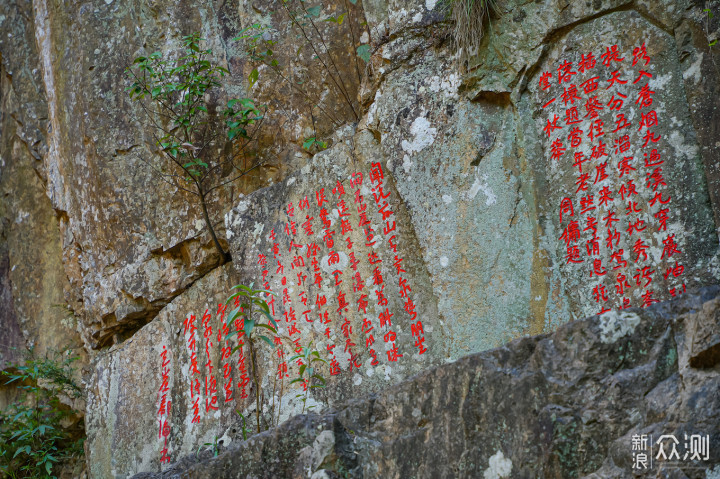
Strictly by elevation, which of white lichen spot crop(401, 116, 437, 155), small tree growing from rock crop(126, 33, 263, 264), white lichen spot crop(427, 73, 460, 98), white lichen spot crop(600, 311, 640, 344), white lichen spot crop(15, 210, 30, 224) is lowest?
white lichen spot crop(600, 311, 640, 344)

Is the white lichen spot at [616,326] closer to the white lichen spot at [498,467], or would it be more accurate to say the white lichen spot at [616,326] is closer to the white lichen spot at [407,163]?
the white lichen spot at [498,467]

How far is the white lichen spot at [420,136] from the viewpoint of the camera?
437 centimetres

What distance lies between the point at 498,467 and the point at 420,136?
7.55 ft

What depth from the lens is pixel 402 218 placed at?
14.7 feet

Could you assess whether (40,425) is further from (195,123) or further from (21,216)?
(195,123)

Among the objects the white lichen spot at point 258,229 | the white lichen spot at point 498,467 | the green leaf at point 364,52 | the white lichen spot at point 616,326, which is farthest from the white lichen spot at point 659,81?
the white lichen spot at point 258,229

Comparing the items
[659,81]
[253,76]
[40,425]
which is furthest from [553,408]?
[40,425]

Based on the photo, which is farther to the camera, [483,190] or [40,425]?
[40,425]

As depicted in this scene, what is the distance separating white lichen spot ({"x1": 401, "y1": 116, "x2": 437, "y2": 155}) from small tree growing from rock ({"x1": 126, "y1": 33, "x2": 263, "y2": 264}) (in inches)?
54.3

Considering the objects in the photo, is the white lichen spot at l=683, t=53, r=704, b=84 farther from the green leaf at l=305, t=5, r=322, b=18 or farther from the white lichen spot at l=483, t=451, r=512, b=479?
the green leaf at l=305, t=5, r=322, b=18

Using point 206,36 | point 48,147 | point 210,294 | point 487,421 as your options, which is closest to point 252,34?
point 206,36

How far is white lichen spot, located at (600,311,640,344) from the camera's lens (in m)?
2.65

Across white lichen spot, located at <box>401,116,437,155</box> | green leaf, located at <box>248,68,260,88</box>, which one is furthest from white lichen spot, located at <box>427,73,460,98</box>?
green leaf, located at <box>248,68,260,88</box>

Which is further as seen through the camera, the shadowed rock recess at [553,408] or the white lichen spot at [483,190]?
the white lichen spot at [483,190]
